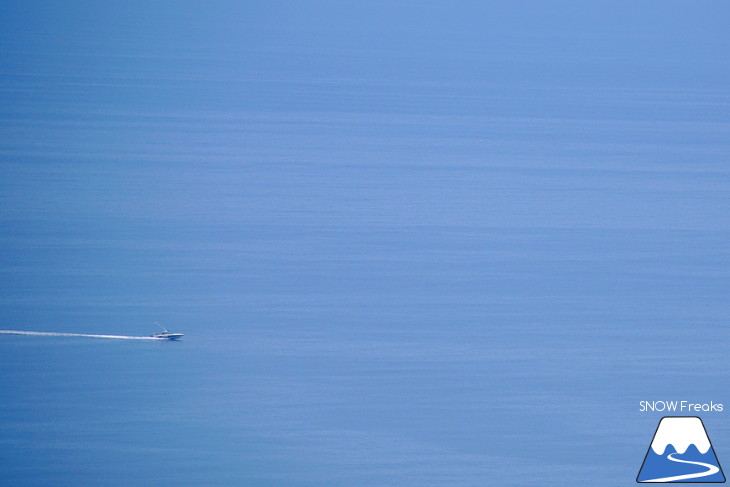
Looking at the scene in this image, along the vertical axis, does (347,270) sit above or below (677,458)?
above

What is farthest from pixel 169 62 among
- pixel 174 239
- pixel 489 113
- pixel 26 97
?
pixel 174 239

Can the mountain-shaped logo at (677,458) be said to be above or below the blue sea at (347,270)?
below

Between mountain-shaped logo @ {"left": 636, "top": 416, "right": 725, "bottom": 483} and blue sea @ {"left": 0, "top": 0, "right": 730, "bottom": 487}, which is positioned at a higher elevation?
blue sea @ {"left": 0, "top": 0, "right": 730, "bottom": 487}

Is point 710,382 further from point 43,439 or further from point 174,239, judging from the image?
point 174,239

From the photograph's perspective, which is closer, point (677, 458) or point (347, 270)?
point (677, 458)

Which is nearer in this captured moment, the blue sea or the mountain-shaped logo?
the mountain-shaped logo

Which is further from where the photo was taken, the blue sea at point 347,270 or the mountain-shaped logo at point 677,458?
the blue sea at point 347,270
